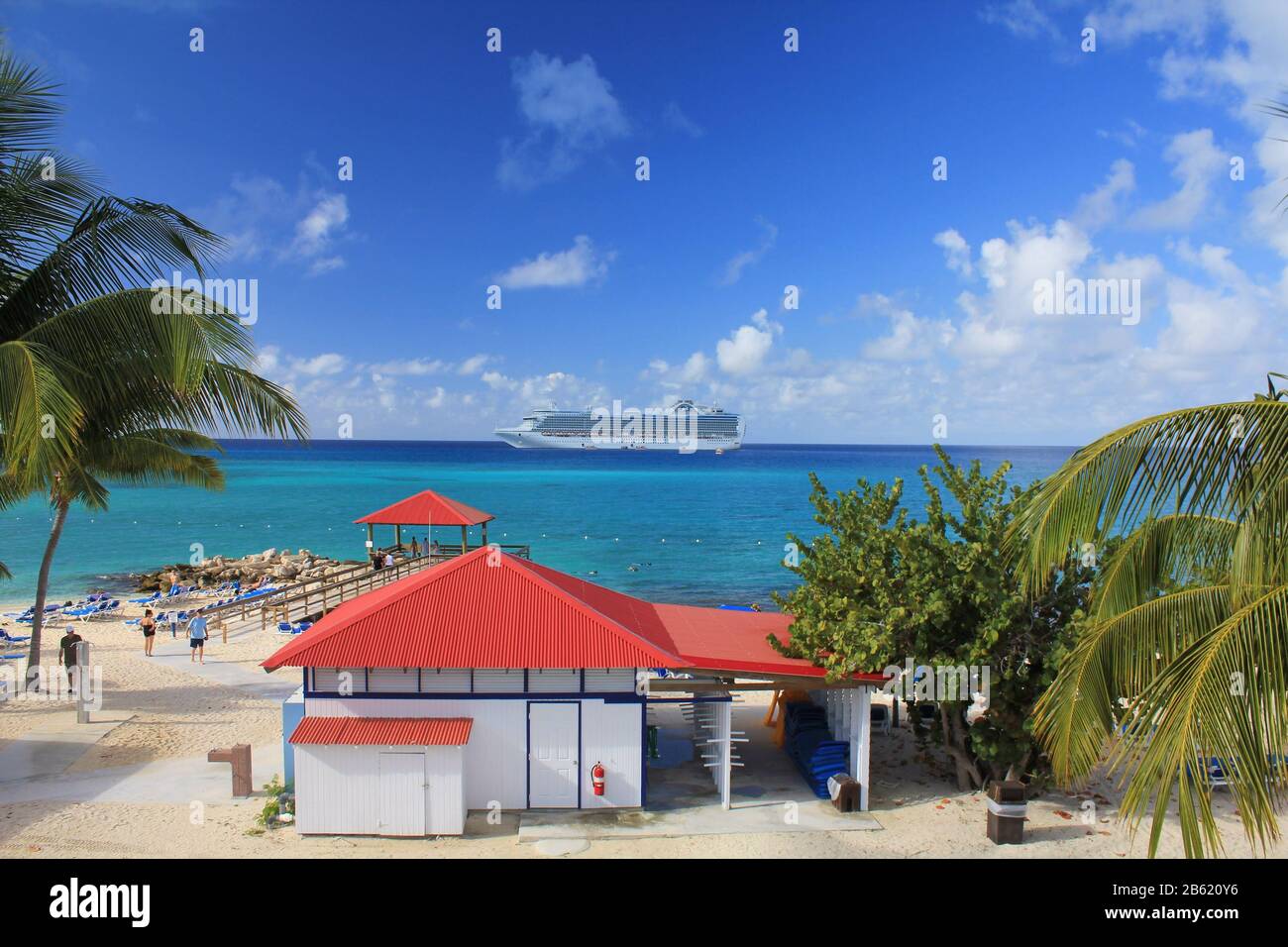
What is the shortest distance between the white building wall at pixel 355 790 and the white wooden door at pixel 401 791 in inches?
2.8

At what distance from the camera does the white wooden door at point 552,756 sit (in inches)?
473

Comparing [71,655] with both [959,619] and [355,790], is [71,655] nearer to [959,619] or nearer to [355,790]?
[355,790]

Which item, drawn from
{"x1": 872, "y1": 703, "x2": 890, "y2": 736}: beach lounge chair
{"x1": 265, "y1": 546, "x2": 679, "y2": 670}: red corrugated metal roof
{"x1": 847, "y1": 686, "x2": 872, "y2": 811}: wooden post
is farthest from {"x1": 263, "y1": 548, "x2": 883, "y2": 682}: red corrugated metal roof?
{"x1": 872, "y1": 703, "x2": 890, "y2": 736}: beach lounge chair

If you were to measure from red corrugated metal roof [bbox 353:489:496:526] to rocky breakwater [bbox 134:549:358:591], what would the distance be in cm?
1748

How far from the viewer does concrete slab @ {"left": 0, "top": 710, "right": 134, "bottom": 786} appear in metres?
13.3

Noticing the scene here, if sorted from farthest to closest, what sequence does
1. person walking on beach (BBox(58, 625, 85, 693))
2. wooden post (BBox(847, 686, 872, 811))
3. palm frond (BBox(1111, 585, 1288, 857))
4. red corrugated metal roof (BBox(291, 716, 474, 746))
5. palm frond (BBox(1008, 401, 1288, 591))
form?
person walking on beach (BBox(58, 625, 85, 693)) < wooden post (BBox(847, 686, 872, 811)) < red corrugated metal roof (BBox(291, 716, 474, 746)) < palm frond (BBox(1008, 401, 1288, 591)) < palm frond (BBox(1111, 585, 1288, 857))

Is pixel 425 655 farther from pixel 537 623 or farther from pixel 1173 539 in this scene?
pixel 1173 539

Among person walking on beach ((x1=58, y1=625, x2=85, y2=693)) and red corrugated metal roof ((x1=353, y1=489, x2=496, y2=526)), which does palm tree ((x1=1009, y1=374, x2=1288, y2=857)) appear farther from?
person walking on beach ((x1=58, y1=625, x2=85, y2=693))

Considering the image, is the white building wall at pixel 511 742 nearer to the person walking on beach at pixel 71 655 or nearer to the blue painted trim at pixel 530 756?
the blue painted trim at pixel 530 756

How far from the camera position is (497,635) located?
472 inches

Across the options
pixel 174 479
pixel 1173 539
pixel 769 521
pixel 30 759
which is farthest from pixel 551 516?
pixel 1173 539

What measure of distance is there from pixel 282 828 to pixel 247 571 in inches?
1386

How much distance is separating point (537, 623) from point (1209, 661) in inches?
367

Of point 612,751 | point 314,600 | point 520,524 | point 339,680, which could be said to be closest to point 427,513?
point 314,600
